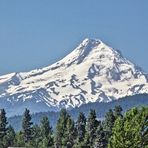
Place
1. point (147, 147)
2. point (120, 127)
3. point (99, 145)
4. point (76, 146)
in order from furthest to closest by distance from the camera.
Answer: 1. point (76, 146)
2. point (99, 145)
3. point (120, 127)
4. point (147, 147)

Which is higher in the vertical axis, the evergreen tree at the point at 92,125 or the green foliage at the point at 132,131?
the evergreen tree at the point at 92,125

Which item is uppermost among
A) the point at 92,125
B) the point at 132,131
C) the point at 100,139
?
the point at 92,125

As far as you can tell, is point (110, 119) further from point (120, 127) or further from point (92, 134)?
point (120, 127)

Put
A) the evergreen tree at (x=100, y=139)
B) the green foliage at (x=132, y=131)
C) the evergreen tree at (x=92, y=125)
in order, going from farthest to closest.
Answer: the evergreen tree at (x=92, y=125)
the evergreen tree at (x=100, y=139)
the green foliage at (x=132, y=131)

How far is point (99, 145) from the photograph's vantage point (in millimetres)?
178500

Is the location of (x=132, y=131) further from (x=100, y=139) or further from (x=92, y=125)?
(x=92, y=125)

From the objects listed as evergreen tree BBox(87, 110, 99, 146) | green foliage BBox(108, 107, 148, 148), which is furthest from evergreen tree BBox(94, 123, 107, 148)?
green foliage BBox(108, 107, 148, 148)

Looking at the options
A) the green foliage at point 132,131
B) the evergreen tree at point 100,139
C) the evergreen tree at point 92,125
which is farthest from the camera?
the evergreen tree at point 92,125

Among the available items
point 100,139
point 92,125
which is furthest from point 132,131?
point 92,125

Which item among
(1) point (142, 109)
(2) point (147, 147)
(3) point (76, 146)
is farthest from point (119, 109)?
(2) point (147, 147)

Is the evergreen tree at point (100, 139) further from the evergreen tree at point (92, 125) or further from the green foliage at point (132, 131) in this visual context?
the green foliage at point (132, 131)

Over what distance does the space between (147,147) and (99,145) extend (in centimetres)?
5555

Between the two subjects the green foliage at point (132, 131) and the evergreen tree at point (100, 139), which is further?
the evergreen tree at point (100, 139)

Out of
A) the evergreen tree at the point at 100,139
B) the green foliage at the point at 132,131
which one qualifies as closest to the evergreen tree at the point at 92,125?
the evergreen tree at the point at 100,139
